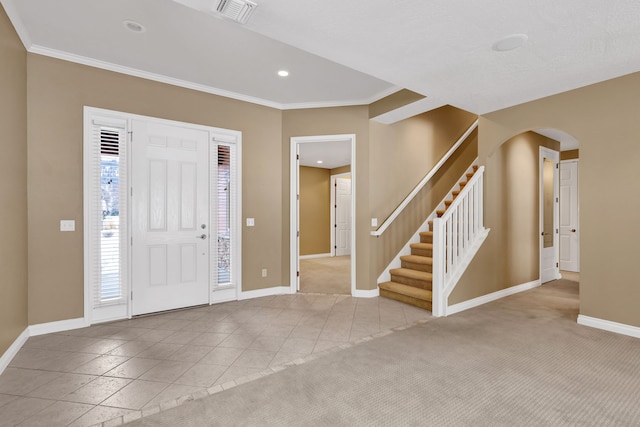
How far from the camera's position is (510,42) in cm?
240

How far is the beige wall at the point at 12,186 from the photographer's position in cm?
245

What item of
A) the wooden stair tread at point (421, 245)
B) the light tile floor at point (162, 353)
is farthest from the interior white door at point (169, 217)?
the wooden stair tread at point (421, 245)

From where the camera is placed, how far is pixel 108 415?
185 cm

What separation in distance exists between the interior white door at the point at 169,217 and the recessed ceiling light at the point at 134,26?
1.06 m

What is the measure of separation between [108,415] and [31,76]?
3.22 m

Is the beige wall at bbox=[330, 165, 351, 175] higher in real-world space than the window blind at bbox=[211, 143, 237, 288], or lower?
higher

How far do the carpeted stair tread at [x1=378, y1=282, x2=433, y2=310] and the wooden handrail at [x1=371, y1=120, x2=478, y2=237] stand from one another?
30.3 inches

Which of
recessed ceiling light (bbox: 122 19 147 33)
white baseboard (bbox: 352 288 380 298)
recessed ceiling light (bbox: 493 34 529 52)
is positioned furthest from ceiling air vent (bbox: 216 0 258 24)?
white baseboard (bbox: 352 288 380 298)

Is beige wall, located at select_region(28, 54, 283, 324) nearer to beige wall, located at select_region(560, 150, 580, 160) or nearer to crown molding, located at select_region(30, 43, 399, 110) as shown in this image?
crown molding, located at select_region(30, 43, 399, 110)

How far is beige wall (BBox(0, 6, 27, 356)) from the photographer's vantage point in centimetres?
245

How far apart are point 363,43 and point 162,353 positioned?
3072mm

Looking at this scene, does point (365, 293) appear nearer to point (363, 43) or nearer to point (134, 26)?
point (363, 43)

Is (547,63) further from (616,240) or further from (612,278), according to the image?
(612,278)

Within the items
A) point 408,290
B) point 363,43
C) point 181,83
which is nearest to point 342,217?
point 408,290
